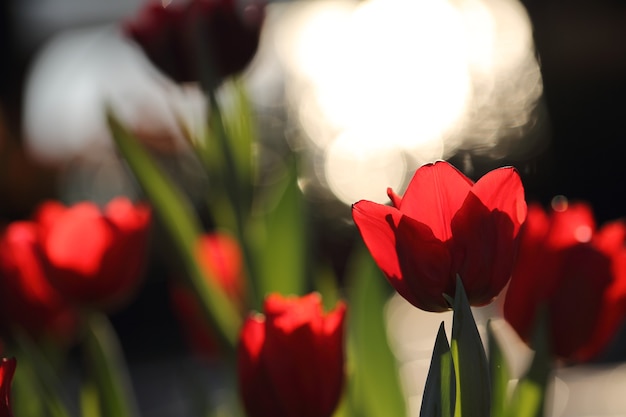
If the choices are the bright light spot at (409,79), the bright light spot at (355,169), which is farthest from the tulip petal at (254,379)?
the bright light spot at (355,169)

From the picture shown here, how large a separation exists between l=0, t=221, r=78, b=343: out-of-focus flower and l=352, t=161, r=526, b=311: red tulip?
0.83ft

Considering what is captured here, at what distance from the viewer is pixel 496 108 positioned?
1290mm

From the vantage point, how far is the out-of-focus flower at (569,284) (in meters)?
0.44

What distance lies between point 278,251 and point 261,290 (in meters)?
0.04

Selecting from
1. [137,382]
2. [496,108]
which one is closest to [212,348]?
[496,108]

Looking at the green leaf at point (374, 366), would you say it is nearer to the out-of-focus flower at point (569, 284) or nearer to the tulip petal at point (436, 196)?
the out-of-focus flower at point (569, 284)

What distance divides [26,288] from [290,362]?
207 mm

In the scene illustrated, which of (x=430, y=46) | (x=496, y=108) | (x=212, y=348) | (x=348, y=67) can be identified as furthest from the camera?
(x=348, y=67)

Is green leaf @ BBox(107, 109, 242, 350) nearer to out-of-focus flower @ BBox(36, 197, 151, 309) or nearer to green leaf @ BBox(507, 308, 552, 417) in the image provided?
out-of-focus flower @ BBox(36, 197, 151, 309)

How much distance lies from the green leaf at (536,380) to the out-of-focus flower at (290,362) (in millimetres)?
79

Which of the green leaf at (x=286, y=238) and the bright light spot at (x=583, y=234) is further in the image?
the green leaf at (x=286, y=238)

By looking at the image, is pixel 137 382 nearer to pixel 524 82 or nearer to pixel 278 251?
pixel 524 82

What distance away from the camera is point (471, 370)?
345mm

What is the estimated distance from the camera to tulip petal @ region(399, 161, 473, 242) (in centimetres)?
34
